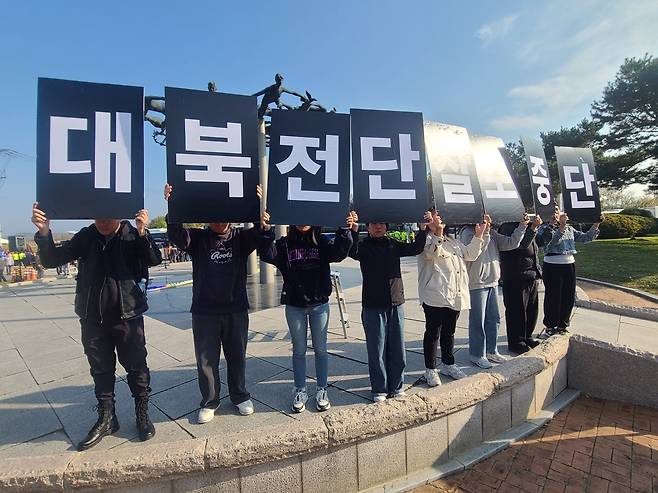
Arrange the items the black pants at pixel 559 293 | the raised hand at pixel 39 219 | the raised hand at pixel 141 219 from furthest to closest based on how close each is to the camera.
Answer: the black pants at pixel 559 293 < the raised hand at pixel 141 219 < the raised hand at pixel 39 219

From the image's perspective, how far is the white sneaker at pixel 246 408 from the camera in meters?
3.01

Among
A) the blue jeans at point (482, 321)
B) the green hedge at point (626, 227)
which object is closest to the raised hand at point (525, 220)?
the blue jeans at point (482, 321)

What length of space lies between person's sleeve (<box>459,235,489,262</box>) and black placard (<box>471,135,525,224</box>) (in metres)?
0.27

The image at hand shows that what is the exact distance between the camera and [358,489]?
2.51 metres

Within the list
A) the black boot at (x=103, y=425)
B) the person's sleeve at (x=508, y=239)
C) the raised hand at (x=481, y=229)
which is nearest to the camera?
the black boot at (x=103, y=425)

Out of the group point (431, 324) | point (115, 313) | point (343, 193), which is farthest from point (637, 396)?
point (115, 313)

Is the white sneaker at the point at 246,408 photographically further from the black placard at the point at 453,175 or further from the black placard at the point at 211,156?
the black placard at the point at 453,175

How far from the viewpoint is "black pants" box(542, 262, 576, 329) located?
182 inches

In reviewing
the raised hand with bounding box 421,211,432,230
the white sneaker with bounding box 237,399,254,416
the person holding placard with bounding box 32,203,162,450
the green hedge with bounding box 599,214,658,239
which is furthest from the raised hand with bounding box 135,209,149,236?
the green hedge with bounding box 599,214,658,239

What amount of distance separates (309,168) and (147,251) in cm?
145

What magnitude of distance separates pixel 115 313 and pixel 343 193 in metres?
2.04

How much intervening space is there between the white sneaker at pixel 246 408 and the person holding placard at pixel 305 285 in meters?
0.37

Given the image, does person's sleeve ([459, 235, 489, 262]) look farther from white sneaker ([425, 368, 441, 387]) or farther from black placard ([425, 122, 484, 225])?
white sneaker ([425, 368, 441, 387])

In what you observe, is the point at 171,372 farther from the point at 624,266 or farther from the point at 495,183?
the point at 624,266
